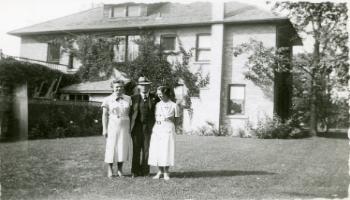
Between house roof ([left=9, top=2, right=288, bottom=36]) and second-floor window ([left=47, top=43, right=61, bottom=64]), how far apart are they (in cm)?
103

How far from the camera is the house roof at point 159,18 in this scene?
21.2 metres

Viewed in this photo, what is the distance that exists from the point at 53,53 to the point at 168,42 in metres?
8.17

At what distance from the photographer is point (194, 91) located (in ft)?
72.6

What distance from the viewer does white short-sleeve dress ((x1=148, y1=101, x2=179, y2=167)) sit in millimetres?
7806

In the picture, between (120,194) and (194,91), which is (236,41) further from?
(120,194)

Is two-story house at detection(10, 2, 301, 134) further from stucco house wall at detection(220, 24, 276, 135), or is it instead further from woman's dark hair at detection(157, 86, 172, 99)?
woman's dark hair at detection(157, 86, 172, 99)

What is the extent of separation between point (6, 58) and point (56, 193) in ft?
57.9

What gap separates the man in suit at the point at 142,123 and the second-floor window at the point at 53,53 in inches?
782

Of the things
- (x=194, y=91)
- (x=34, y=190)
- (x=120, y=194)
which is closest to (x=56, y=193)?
(x=34, y=190)

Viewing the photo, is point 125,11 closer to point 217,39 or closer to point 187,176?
point 217,39

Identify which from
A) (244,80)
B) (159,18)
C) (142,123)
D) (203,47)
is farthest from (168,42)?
(142,123)

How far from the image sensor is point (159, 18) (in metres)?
23.9

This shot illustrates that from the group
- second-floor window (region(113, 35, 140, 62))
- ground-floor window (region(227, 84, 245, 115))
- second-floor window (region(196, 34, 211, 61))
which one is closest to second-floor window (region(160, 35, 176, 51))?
second-floor window (region(196, 34, 211, 61))

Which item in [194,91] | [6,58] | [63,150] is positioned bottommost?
[63,150]
